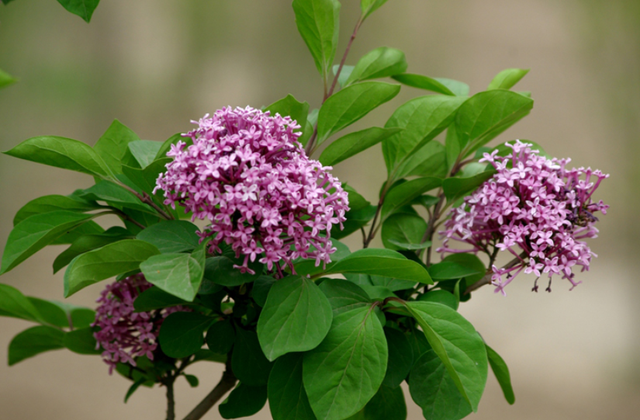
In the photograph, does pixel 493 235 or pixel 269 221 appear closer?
pixel 269 221

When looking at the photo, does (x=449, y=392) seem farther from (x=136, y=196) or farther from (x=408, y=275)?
(x=136, y=196)

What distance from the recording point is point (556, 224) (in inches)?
13.6

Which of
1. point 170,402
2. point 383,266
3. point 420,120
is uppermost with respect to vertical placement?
point 420,120

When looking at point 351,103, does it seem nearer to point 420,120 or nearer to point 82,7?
point 420,120

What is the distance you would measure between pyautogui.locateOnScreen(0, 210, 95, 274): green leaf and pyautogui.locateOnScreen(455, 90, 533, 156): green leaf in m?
0.27

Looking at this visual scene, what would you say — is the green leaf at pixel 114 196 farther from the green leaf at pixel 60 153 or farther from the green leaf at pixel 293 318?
the green leaf at pixel 293 318

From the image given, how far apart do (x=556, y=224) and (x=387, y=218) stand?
0.43 feet

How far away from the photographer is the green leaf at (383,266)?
0.30 m

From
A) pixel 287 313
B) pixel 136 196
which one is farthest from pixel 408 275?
pixel 136 196

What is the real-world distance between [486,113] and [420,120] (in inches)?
1.8

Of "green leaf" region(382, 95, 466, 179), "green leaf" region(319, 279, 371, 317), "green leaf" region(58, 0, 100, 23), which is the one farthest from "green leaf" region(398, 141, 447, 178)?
"green leaf" region(58, 0, 100, 23)

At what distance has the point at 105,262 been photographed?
279 millimetres

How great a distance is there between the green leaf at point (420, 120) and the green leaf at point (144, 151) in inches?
6.4

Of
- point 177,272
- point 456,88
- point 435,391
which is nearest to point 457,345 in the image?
point 435,391
